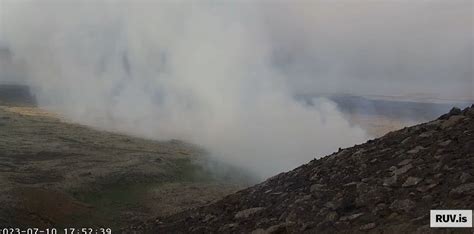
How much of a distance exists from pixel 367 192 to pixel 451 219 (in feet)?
10.5

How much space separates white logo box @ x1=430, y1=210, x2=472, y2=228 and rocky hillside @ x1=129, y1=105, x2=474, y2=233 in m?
0.20

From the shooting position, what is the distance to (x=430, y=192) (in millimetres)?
11711

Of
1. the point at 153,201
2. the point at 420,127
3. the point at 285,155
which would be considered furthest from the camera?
the point at 285,155

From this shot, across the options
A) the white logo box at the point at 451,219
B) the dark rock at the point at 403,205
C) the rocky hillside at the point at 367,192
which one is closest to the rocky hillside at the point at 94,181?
the rocky hillside at the point at 367,192

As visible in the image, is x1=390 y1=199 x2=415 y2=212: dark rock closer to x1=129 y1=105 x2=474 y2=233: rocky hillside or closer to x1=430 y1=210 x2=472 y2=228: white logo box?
x1=129 y1=105 x2=474 y2=233: rocky hillside

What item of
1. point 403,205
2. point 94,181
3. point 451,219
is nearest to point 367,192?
point 403,205

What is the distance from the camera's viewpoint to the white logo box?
9.76 metres

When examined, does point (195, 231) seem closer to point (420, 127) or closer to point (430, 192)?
point (430, 192)

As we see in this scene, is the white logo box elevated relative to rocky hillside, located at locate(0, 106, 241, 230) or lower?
lower

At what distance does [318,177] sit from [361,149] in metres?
2.66

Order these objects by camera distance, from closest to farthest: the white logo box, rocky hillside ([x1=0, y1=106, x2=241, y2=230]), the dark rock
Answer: the white logo box < the dark rock < rocky hillside ([x1=0, y1=106, x2=241, y2=230])

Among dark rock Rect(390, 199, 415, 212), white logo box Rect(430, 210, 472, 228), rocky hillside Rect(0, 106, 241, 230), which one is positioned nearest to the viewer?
white logo box Rect(430, 210, 472, 228)

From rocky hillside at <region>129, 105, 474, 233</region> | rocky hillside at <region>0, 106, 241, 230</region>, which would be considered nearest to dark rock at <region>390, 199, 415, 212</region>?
rocky hillside at <region>129, 105, 474, 233</region>

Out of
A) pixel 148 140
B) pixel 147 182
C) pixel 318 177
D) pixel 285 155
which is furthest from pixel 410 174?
pixel 148 140
